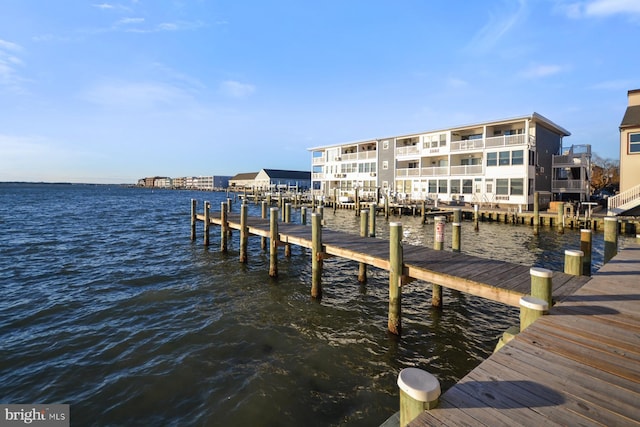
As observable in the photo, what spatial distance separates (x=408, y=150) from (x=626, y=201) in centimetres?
2195

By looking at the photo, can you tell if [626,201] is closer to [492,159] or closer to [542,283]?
[492,159]

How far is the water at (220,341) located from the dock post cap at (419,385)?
3.08 meters

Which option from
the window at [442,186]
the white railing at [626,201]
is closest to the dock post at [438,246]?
the white railing at [626,201]

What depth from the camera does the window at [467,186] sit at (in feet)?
118

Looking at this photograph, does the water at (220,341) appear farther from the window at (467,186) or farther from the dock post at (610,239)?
the window at (467,186)

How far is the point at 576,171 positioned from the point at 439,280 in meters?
39.3

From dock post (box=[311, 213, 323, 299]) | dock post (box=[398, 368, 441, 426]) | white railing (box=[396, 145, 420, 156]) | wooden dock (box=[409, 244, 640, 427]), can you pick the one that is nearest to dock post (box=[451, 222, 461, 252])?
dock post (box=[311, 213, 323, 299])

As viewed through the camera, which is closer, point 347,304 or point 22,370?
point 22,370

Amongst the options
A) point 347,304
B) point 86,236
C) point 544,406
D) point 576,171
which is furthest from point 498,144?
point 86,236

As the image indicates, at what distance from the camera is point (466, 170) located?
3606 centimetres

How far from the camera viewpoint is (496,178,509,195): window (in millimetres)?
32969

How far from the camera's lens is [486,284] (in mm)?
7133

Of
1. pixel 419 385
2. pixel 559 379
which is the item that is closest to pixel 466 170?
pixel 559 379

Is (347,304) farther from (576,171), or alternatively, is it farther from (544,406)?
(576,171)
